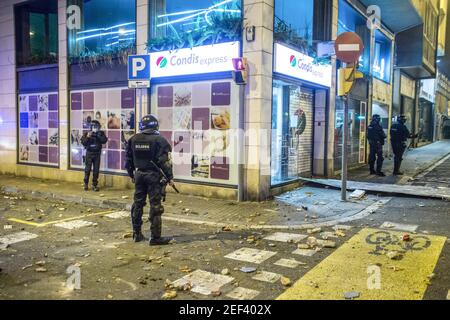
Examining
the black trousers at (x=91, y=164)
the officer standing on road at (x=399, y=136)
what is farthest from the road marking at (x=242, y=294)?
the officer standing on road at (x=399, y=136)

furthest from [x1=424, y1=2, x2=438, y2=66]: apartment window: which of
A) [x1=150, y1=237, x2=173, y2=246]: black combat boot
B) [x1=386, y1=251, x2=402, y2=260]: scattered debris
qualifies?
[x1=150, y1=237, x2=173, y2=246]: black combat boot

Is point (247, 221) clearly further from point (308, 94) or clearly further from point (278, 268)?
point (308, 94)

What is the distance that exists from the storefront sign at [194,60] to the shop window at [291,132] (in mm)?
1526

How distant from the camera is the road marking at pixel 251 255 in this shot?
5582mm

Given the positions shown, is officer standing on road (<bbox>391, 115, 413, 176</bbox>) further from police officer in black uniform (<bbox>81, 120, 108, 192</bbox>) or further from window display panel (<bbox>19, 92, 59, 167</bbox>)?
window display panel (<bbox>19, 92, 59, 167</bbox>)

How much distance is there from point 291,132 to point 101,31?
7217mm

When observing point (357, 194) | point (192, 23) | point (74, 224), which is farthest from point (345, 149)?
point (74, 224)

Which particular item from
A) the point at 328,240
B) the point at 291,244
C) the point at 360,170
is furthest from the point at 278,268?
the point at 360,170

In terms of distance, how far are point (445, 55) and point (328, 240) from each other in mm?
33110

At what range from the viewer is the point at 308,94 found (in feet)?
40.0

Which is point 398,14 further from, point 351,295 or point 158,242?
point 351,295

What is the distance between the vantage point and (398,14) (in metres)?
18.0

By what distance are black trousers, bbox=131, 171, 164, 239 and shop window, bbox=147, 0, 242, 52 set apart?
464 centimetres
